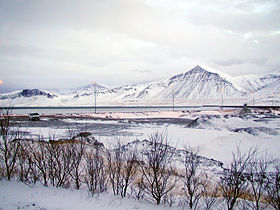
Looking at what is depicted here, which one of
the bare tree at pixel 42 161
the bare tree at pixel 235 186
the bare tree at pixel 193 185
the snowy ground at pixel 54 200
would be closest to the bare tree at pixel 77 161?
the snowy ground at pixel 54 200

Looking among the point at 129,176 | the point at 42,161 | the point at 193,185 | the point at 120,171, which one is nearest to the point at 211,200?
the point at 193,185

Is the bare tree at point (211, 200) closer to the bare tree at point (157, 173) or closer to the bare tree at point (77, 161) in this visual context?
the bare tree at point (157, 173)

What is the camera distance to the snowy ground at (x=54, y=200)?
6.86 m

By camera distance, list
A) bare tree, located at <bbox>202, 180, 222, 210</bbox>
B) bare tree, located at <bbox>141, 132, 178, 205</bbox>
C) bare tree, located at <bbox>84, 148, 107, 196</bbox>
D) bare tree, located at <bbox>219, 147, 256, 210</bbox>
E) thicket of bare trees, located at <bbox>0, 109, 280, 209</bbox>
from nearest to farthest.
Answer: bare tree, located at <bbox>219, 147, 256, 210</bbox> < bare tree, located at <bbox>202, 180, 222, 210</bbox> < thicket of bare trees, located at <bbox>0, 109, 280, 209</bbox> < bare tree, located at <bbox>141, 132, 178, 205</bbox> < bare tree, located at <bbox>84, 148, 107, 196</bbox>

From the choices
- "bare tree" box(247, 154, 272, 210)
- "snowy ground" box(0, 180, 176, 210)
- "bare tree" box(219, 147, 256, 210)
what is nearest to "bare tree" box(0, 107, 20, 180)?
"snowy ground" box(0, 180, 176, 210)

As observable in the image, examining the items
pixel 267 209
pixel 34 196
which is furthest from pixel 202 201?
pixel 34 196

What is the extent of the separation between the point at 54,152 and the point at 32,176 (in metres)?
1.62

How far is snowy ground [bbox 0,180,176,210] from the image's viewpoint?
686 centimetres

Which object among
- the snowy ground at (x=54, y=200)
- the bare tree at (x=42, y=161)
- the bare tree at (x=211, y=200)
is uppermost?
the bare tree at (x=42, y=161)

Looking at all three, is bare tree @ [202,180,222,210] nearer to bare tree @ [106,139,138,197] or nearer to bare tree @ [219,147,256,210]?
bare tree @ [219,147,256,210]

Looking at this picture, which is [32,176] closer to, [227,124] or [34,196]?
[34,196]

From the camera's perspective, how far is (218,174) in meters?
12.5

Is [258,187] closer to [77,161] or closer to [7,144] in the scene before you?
[77,161]

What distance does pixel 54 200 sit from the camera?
7.40 meters
